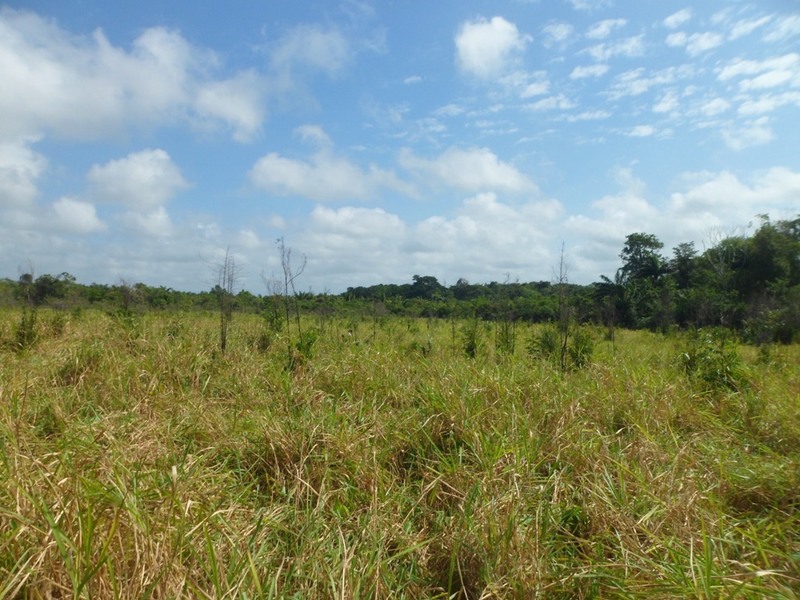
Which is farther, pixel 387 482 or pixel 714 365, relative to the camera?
pixel 714 365

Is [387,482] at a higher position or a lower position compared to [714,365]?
lower

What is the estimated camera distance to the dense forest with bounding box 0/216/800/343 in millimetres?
10742

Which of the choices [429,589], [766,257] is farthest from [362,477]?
[766,257]

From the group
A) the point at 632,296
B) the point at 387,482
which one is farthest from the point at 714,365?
the point at 632,296

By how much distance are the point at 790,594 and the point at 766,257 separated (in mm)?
24656

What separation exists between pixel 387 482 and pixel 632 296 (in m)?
22.2

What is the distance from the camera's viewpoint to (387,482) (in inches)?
126

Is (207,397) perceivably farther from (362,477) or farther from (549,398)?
(549,398)

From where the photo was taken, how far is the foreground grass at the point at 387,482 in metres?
1.97

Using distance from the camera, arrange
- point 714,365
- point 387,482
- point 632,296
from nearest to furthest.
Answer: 1. point 387,482
2. point 714,365
3. point 632,296

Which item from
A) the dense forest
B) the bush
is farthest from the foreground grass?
the dense forest

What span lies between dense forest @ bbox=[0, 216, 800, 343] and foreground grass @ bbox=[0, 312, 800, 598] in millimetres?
3436

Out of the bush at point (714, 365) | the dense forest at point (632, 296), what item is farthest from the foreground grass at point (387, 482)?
the dense forest at point (632, 296)

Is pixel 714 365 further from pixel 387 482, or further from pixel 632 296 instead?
pixel 632 296
